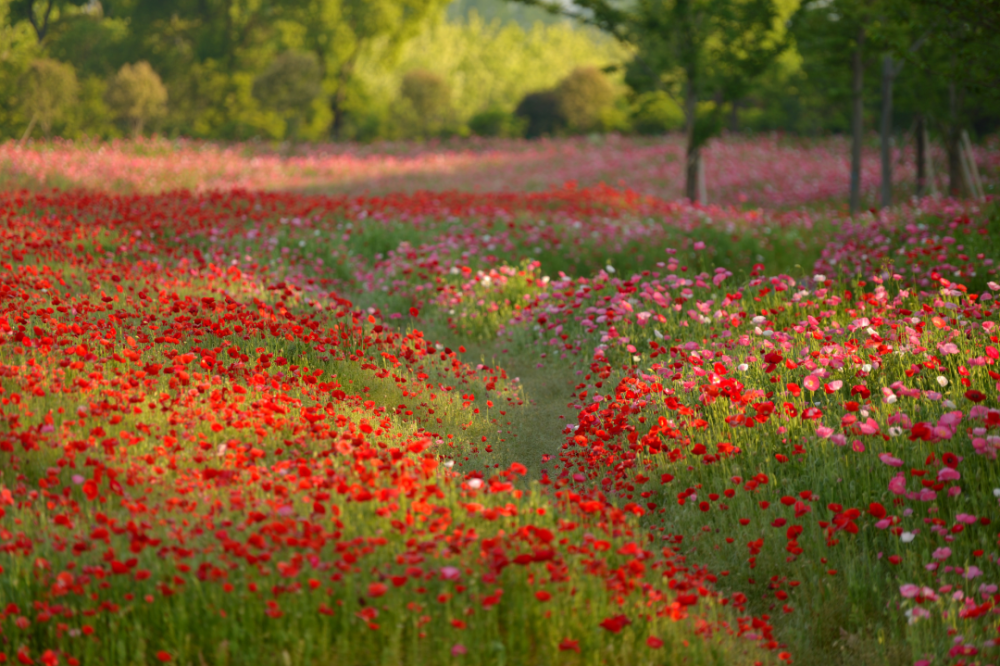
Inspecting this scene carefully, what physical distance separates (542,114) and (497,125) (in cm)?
262

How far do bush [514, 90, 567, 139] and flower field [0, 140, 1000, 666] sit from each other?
1227 inches

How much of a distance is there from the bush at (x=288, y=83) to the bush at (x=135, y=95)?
381 centimetres

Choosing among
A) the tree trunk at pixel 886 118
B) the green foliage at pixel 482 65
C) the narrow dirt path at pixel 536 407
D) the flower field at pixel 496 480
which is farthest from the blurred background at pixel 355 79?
the narrow dirt path at pixel 536 407

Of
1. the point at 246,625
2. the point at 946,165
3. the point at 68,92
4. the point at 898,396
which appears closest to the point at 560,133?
the point at 946,165

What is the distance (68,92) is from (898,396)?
86.2 ft

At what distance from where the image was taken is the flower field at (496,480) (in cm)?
326

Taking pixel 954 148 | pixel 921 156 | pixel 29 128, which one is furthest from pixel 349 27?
pixel 954 148

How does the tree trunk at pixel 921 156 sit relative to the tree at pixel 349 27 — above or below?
below

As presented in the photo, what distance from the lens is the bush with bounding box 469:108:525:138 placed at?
125 ft

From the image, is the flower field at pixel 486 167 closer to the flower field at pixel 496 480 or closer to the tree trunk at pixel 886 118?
the tree trunk at pixel 886 118

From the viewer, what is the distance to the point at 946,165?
78.1 feet

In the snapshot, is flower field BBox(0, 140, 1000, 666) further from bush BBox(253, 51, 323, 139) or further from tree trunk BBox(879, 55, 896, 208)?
bush BBox(253, 51, 323, 139)

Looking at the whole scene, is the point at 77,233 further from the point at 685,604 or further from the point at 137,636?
the point at 685,604

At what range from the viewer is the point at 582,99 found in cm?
3831
